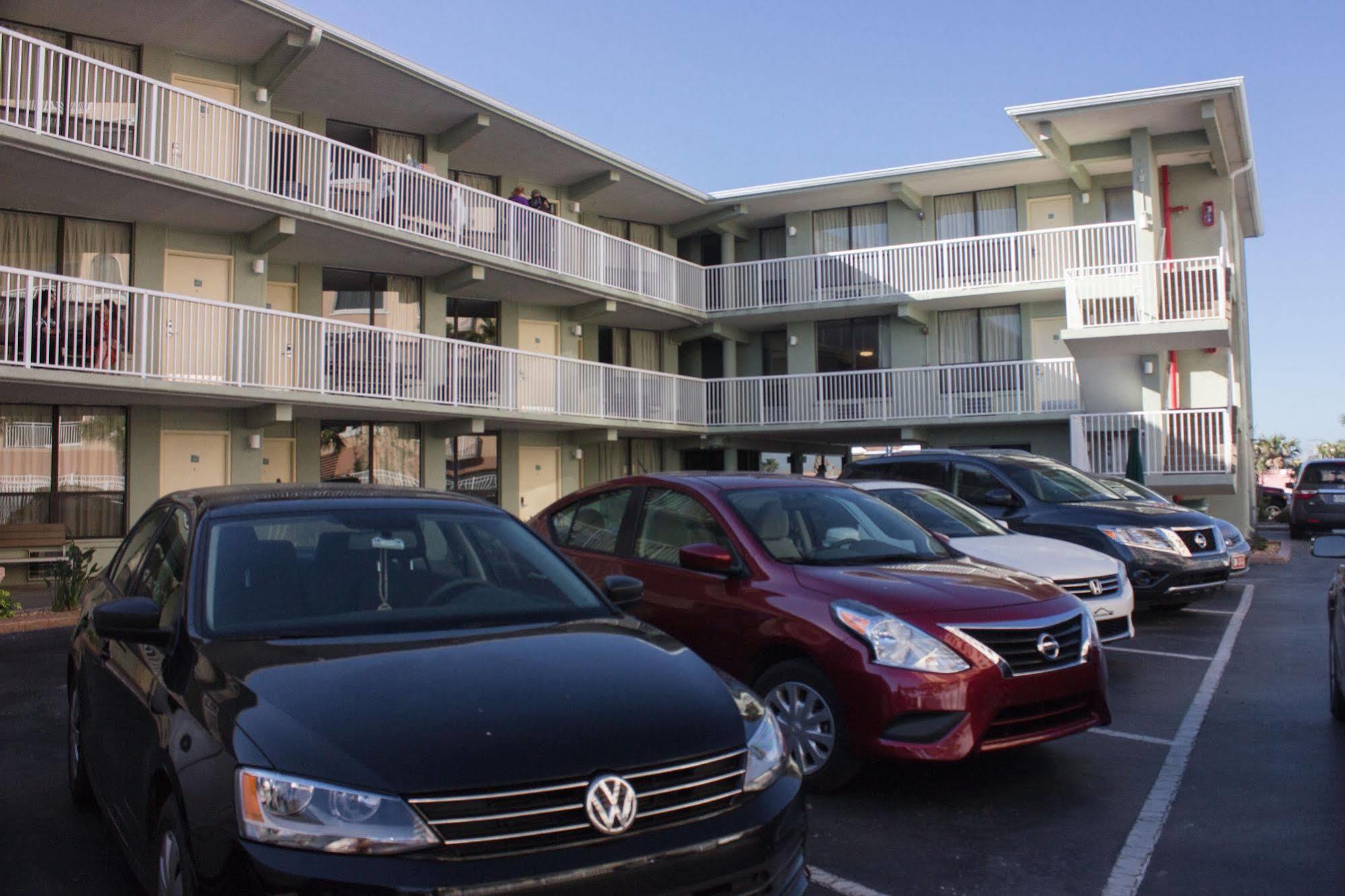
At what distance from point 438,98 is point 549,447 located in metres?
7.79

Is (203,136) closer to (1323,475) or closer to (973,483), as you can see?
(973,483)

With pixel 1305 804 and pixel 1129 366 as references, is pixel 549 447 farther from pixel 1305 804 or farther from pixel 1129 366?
pixel 1305 804

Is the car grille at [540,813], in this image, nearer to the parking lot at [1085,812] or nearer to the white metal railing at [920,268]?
the parking lot at [1085,812]

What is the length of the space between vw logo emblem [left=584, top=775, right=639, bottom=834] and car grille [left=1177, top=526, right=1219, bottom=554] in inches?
371

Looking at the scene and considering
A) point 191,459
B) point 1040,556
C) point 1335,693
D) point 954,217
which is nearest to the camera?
point 1335,693

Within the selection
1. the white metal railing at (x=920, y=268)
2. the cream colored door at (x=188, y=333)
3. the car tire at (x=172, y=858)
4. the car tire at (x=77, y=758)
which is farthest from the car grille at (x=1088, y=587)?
the white metal railing at (x=920, y=268)

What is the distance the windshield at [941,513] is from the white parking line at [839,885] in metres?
5.17

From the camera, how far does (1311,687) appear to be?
7621 millimetres

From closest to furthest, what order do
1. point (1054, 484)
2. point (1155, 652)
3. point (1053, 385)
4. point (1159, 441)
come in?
point (1155, 652) → point (1054, 484) → point (1159, 441) → point (1053, 385)

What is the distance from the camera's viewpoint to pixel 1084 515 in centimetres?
1075

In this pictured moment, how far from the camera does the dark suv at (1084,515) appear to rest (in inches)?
414

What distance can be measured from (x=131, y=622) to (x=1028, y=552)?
6.88m

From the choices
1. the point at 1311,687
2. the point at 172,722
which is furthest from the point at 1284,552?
the point at 172,722

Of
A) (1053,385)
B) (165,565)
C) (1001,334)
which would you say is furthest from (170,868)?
(1001,334)
